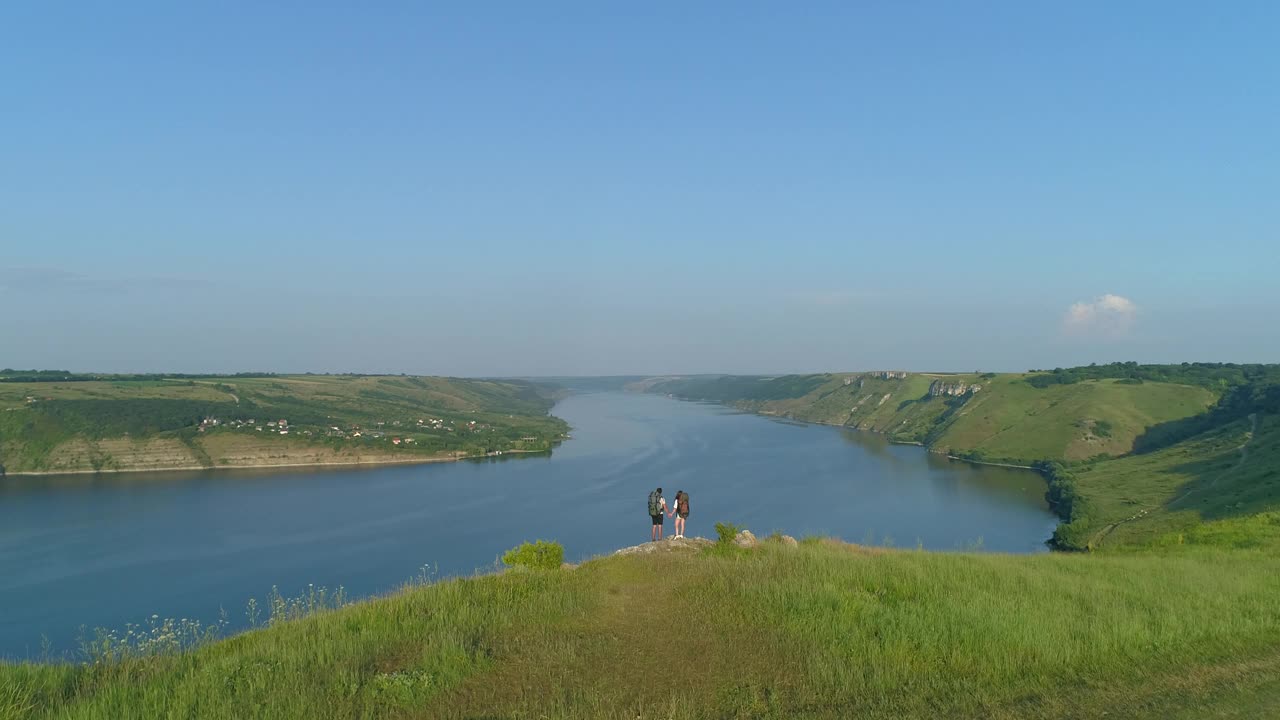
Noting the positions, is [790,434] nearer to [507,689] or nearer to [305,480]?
[305,480]

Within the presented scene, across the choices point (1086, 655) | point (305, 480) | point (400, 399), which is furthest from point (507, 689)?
point (400, 399)

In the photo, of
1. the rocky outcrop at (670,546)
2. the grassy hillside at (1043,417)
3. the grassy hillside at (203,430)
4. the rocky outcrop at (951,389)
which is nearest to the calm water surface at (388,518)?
the grassy hillside at (203,430)

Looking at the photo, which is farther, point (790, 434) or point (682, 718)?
point (790, 434)

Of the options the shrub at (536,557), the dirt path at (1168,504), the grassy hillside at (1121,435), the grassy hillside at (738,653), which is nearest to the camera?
the grassy hillside at (738,653)

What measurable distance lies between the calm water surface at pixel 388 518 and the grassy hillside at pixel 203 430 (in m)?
5.90

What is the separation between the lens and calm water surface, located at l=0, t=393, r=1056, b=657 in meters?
49.6

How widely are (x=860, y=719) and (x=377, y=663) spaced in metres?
6.15

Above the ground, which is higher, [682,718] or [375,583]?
[682,718]

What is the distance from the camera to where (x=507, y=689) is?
27.0 feet

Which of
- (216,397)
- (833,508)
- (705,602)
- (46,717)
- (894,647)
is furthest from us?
(216,397)

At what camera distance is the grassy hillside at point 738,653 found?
25.7 ft

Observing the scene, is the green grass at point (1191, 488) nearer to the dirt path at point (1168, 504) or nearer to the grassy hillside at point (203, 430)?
the dirt path at point (1168, 504)

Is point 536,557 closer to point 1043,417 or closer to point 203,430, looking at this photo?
point 203,430

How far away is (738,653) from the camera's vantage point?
9.48 metres
